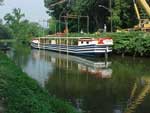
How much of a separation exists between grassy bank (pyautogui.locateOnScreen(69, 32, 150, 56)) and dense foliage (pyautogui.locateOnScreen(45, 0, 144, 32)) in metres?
17.3

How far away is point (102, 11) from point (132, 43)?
30.8 meters

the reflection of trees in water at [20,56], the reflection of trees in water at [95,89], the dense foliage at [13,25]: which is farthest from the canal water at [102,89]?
the dense foliage at [13,25]

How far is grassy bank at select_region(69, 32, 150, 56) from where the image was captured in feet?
163

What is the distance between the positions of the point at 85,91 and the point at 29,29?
111 meters

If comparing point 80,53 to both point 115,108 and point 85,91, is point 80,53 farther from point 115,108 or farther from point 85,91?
point 115,108

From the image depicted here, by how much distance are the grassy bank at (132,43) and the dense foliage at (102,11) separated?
1735cm

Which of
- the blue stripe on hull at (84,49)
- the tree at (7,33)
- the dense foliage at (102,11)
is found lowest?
the tree at (7,33)

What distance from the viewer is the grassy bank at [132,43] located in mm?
49625

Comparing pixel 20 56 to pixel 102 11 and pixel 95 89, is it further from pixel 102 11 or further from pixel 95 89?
pixel 95 89

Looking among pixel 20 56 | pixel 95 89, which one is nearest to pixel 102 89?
pixel 95 89

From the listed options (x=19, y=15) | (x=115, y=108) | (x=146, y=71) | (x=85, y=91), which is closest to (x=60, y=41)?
(x=146, y=71)

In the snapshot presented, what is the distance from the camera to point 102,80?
94.7 feet

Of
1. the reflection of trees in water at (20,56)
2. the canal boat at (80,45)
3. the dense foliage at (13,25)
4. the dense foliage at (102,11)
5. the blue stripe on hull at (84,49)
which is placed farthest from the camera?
the dense foliage at (13,25)

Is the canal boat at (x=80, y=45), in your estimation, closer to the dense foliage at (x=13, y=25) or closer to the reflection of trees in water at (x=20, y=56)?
the reflection of trees in water at (x=20, y=56)
